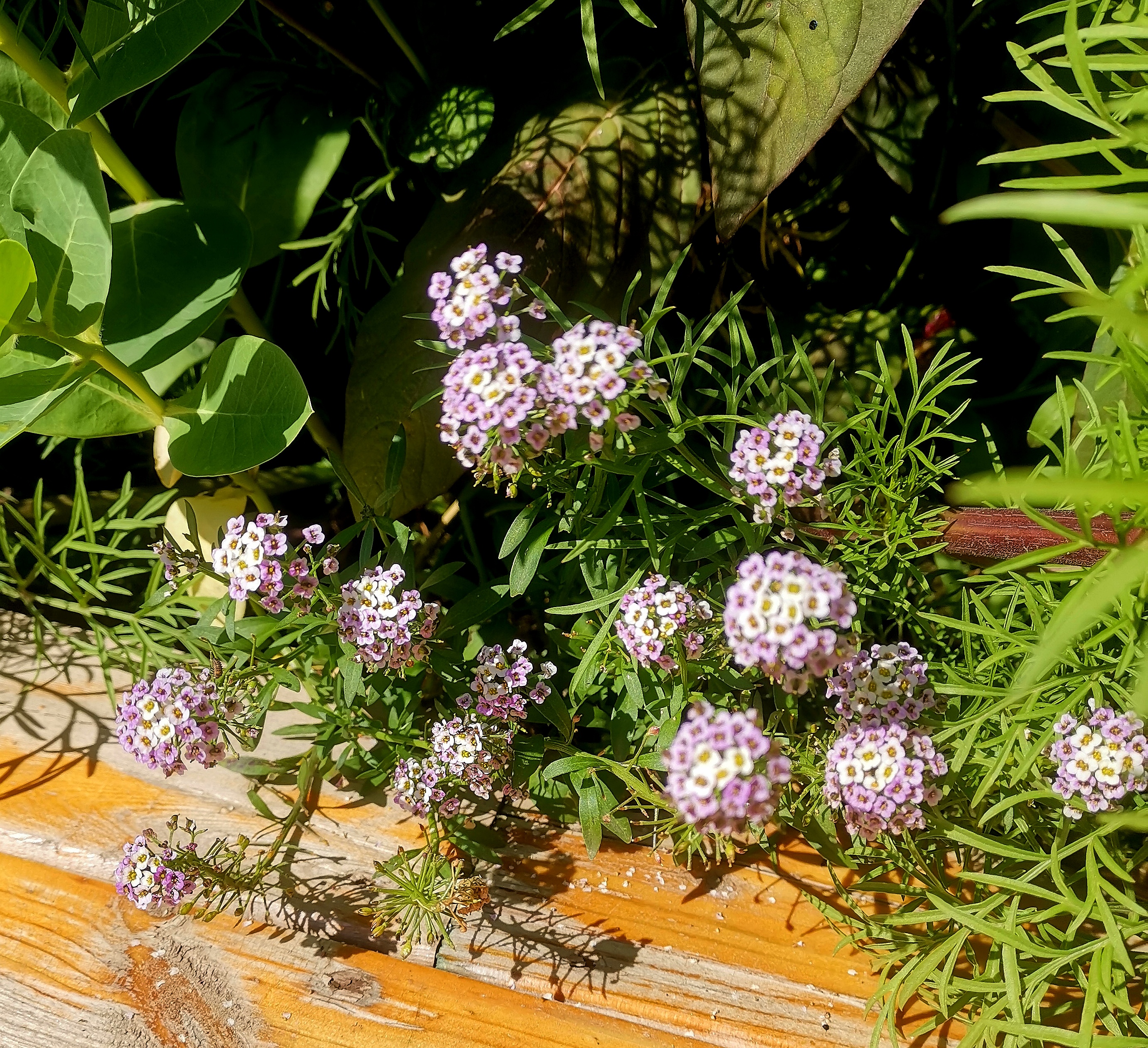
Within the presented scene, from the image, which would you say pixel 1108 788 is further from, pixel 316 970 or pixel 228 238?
pixel 228 238

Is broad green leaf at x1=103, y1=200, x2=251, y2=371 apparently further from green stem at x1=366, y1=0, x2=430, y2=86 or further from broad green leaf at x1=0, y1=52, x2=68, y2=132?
green stem at x1=366, y1=0, x2=430, y2=86

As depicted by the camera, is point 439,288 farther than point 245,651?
No

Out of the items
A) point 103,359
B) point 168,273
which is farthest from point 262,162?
point 103,359

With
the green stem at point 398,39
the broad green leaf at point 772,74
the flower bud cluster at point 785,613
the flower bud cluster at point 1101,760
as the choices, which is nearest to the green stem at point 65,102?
the green stem at point 398,39

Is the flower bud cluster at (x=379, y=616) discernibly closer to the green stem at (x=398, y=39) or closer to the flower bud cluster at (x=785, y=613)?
the flower bud cluster at (x=785, y=613)

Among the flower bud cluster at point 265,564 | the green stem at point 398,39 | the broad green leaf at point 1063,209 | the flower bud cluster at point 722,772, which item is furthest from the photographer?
the green stem at point 398,39

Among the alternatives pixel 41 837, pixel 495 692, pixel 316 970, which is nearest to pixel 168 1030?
pixel 316 970
